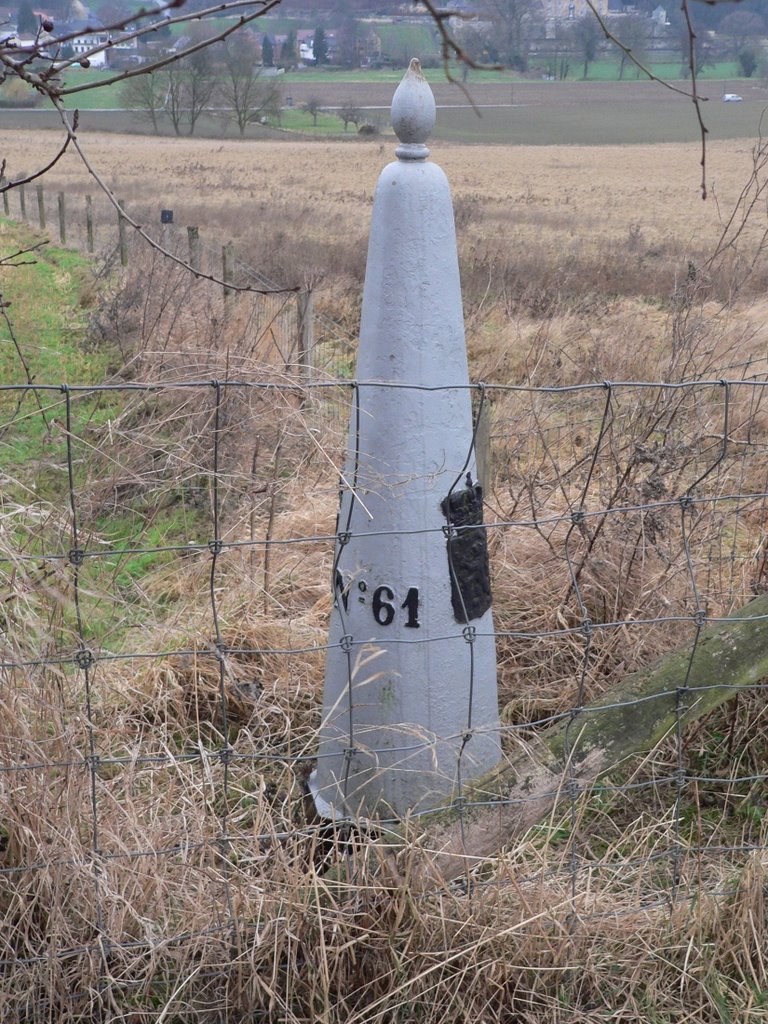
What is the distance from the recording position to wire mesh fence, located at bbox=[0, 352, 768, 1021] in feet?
7.77

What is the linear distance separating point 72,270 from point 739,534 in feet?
41.5

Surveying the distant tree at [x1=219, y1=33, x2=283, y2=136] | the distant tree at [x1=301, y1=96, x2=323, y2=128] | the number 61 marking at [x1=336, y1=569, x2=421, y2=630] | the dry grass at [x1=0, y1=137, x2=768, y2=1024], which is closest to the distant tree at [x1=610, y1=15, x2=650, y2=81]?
the dry grass at [x1=0, y1=137, x2=768, y2=1024]

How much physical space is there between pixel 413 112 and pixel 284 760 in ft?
5.92

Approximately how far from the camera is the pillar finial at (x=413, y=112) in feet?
8.79

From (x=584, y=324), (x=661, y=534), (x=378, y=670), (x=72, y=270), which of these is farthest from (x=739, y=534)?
(x=72, y=270)

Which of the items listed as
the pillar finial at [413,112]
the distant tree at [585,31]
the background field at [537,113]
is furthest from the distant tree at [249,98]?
the pillar finial at [413,112]

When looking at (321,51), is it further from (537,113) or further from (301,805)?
(537,113)

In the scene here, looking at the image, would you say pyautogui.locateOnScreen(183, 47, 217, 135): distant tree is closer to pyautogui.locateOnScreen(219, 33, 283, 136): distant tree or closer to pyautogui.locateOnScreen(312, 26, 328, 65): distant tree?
pyautogui.locateOnScreen(219, 33, 283, 136): distant tree

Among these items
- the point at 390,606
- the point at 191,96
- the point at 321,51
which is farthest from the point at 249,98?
the point at 390,606

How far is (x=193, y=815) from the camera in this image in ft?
8.51

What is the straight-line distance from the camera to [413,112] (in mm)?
2682

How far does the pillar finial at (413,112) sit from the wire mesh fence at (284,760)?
25.1 inches

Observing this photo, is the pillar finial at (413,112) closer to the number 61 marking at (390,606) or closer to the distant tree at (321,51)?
the number 61 marking at (390,606)

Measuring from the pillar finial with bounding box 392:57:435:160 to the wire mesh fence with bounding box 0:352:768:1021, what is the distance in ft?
2.09
